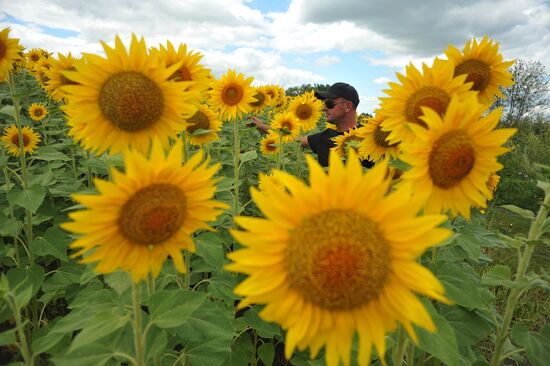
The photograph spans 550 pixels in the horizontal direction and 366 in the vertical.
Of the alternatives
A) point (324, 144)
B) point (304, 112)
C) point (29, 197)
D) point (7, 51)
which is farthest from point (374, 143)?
point (304, 112)

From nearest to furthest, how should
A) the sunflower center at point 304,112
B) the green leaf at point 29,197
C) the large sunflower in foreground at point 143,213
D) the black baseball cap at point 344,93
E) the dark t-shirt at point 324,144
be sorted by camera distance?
the large sunflower in foreground at point 143,213 < the green leaf at point 29,197 < the black baseball cap at point 344,93 < the dark t-shirt at point 324,144 < the sunflower center at point 304,112

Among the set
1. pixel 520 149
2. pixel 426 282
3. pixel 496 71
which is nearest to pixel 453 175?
pixel 426 282

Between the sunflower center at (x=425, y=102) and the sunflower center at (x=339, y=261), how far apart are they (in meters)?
0.97

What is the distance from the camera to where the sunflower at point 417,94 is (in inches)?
75.1

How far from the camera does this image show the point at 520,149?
620 inches

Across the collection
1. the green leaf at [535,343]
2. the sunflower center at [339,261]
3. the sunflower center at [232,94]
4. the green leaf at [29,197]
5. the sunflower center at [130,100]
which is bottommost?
the green leaf at [535,343]

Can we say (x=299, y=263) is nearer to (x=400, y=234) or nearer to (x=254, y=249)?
(x=254, y=249)

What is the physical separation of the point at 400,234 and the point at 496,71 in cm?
169

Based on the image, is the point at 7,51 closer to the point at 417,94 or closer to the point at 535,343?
the point at 417,94

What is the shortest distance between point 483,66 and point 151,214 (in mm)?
2165

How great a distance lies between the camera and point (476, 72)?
2.25 meters

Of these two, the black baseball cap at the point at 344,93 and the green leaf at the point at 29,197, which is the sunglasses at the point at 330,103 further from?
the green leaf at the point at 29,197

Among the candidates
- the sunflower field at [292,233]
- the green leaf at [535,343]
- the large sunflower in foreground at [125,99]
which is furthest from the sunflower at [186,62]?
the green leaf at [535,343]

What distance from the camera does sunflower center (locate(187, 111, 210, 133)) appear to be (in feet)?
12.0
